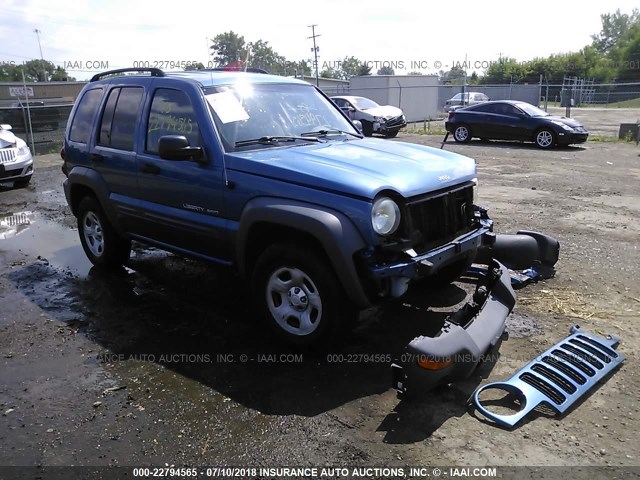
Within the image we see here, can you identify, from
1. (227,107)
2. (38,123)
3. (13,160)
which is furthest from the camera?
(38,123)

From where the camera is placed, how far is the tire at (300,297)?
3.76 metres

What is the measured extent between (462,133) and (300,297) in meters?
15.6

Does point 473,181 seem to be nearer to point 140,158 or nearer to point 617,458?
point 617,458

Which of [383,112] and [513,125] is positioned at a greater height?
[383,112]

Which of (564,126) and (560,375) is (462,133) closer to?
(564,126)

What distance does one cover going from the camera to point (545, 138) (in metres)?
16.3

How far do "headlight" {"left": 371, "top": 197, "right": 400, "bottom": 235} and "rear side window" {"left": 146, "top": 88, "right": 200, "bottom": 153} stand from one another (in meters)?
1.76

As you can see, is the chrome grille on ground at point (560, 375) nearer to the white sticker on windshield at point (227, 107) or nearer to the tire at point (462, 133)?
the white sticker on windshield at point (227, 107)

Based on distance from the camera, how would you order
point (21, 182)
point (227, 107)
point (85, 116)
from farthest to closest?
1. point (21, 182)
2. point (85, 116)
3. point (227, 107)

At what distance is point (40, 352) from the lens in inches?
171

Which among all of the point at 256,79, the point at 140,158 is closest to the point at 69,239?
the point at 140,158

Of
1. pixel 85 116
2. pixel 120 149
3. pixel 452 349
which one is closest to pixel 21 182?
pixel 85 116

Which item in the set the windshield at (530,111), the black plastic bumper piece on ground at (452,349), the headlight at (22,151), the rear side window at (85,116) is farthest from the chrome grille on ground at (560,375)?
the windshield at (530,111)

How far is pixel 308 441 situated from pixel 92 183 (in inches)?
154
